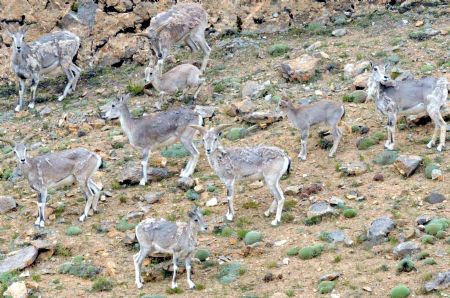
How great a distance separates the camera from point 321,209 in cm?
2172

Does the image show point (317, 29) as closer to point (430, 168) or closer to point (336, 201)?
point (430, 168)

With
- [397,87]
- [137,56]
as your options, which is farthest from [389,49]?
[137,56]

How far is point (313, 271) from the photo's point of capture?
1975 cm

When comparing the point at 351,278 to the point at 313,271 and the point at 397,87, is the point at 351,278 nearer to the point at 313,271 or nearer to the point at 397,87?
the point at 313,271

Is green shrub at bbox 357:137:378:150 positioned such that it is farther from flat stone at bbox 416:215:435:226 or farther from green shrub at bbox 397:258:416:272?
green shrub at bbox 397:258:416:272

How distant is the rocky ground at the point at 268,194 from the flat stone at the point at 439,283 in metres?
0.06

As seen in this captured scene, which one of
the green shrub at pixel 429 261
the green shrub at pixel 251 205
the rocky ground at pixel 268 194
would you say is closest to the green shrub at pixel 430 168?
the rocky ground at pixel 268 194

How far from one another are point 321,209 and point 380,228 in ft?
5.40

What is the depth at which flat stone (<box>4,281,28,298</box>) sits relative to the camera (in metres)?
19.9

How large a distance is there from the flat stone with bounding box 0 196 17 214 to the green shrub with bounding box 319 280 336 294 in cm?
799

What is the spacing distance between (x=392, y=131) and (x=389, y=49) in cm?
623

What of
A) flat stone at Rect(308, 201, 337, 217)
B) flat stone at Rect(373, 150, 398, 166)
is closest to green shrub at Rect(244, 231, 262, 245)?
flat stone at Rect(308, 201, 337, 217)

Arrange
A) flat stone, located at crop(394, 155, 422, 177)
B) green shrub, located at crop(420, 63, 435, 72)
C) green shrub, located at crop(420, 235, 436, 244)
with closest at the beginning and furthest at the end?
1. green shrub, located at crop(420, 235, 436, 244)
2. flat stone, located at crop(394, 155, 422, 177)
3. green shrub, located at crop(420, 63, 435, 72)

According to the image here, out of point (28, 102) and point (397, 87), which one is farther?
point (28, 102)
